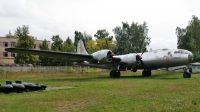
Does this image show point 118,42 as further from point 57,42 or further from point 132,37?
point 57,42

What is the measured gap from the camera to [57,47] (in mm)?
76875

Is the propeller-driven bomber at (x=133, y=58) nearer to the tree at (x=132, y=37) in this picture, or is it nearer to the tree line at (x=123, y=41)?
the tree line at (x=123, y=41)

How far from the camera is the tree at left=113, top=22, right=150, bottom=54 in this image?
8569cm

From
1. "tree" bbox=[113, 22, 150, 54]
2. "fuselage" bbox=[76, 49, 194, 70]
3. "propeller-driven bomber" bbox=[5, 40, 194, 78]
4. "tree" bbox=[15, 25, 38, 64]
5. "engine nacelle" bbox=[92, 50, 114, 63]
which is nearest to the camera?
"propeller-driven bomber" bbox=[5, 40, 194, 78]

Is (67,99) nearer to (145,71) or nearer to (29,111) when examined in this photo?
(29,111)

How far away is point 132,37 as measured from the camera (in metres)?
87.1

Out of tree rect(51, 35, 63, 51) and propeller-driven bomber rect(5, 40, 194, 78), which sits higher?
tree rect(51, 35, 63, 51)

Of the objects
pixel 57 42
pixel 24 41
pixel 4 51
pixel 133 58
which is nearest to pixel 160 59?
pixel 133 58

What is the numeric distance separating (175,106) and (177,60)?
1661 cm

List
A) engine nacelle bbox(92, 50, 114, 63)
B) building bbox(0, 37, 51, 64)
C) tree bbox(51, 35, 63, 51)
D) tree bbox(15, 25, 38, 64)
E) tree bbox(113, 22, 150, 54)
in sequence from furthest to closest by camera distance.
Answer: tree bbox(113, 22, 150, 54) → tree bbox(51, 35, 63, 51) → building bbox(0, 37, 51, 64) → tree bbox(15, 25, 38, 64) → engine nacelle bbox(92, 50, 114, 63)

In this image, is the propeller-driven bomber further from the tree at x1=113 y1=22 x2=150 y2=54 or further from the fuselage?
the tree at x1=113 y1=22 x2=150 y2=54

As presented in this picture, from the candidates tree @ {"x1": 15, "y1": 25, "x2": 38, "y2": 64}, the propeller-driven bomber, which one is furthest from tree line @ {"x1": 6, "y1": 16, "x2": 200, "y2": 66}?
the propeller-driven bomber

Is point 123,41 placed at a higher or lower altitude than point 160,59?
higher

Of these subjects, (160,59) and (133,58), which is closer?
(160,59)
